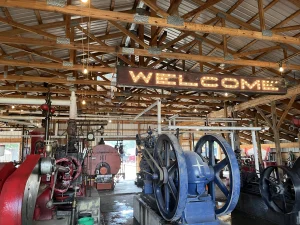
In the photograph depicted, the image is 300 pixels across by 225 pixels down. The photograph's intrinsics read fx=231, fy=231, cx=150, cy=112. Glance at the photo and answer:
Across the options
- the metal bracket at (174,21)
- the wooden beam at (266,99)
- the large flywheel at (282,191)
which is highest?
the metal bracket at (174,21)

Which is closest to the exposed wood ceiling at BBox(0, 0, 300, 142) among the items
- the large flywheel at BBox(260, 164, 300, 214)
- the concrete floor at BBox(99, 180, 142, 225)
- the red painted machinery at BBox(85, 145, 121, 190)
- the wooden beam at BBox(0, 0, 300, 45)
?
the wooden beam at BBox(0, 0, 300, 45)

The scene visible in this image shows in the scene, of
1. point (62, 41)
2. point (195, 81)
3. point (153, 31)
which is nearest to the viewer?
point (195, 81)

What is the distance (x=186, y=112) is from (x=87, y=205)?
1129 cm

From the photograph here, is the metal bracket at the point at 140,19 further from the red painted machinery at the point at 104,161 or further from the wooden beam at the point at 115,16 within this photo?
the red painted machinery at the point at 104,161

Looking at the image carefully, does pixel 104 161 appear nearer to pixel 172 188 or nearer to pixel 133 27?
pixel 133 27

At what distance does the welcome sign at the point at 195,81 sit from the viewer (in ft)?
12.8

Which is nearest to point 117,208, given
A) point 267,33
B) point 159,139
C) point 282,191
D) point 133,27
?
point 159,139

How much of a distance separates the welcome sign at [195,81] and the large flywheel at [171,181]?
0.97 metres

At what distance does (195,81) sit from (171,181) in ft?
5.98

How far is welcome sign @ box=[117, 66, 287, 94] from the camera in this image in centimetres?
389

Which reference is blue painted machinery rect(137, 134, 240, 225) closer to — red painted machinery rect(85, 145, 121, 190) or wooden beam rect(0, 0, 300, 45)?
wooden beam rect(0, 0, 300, 45)

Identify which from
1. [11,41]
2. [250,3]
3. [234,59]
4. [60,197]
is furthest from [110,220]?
[250,3]

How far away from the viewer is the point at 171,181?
3887mm

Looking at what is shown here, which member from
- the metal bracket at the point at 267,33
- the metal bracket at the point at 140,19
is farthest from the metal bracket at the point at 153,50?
the metal bracket at the point at 267,33
